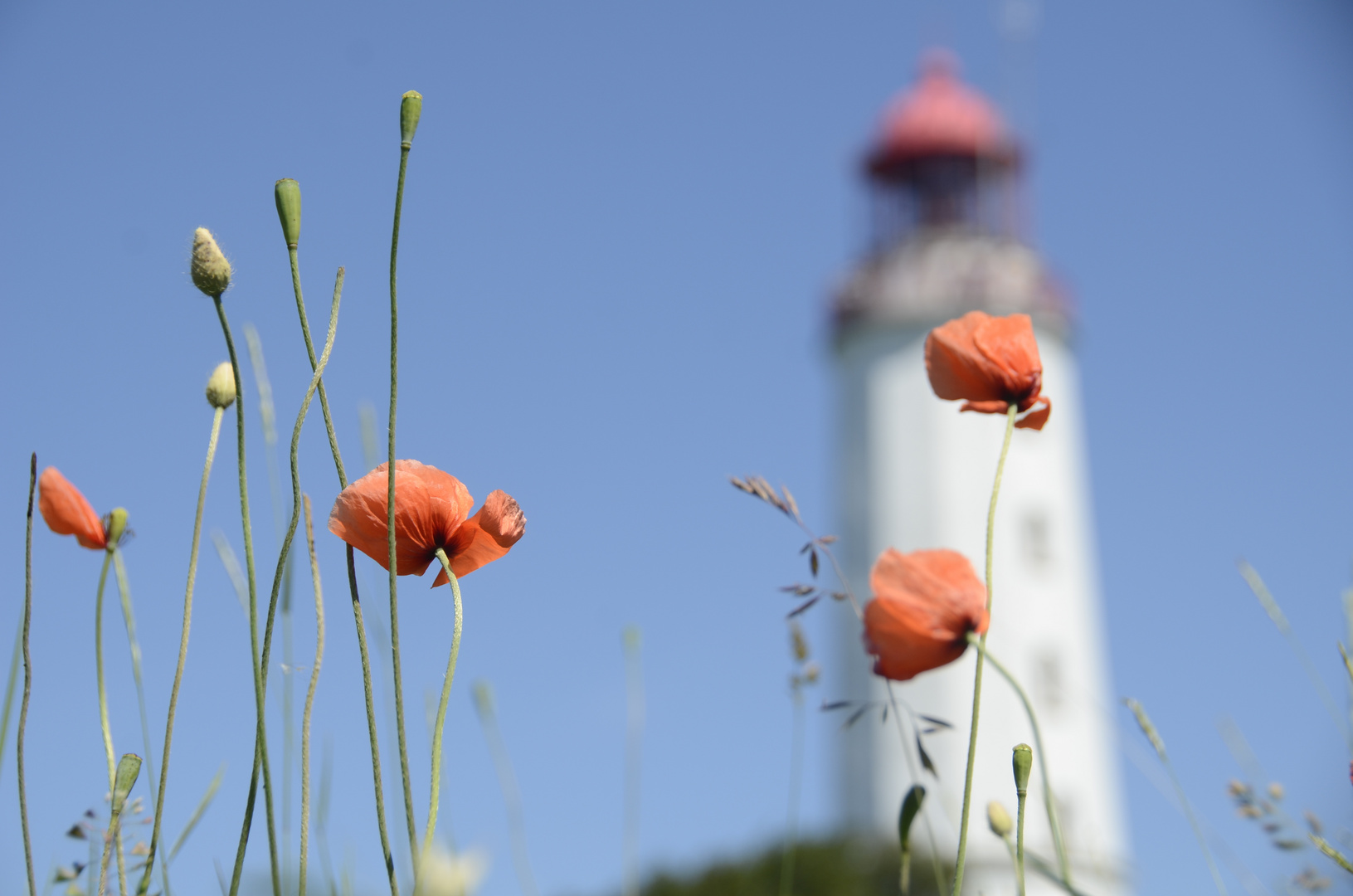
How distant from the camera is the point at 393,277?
0.78m

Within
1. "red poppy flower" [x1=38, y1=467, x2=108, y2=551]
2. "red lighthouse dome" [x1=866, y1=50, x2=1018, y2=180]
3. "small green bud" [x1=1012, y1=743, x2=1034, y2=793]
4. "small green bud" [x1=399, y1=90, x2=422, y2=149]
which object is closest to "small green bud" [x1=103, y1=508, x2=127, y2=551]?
"red poppy flower" [x1=38, y1=467, x2=108, y2=551]

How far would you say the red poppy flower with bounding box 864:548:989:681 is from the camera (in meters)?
0.89

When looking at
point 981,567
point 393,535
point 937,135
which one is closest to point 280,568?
point 393,535

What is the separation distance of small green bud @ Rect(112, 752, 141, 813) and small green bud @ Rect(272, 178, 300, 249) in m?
0.31

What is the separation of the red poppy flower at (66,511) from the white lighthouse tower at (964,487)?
12.8 meters

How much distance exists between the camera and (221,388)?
34.2 inches

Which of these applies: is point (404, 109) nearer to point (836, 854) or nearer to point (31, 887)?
point (31, 887)

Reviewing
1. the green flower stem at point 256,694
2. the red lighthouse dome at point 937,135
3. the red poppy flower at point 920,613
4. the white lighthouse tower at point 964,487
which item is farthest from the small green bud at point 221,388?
the red lighthouse dome at point 937,135

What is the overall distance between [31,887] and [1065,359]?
17472mm

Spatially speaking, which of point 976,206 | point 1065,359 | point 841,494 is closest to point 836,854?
point 841,494

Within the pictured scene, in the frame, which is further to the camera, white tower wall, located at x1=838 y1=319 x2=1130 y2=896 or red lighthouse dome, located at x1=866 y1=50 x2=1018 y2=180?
red lighthouse dome, located at x1=866 y1=50 x2=1018 y2=180

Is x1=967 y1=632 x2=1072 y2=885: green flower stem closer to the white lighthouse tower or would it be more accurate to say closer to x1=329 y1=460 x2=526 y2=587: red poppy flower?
x1=329 y1=460 x2=526 y2=587: red poppy flower

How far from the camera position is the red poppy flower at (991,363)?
3.29 ft

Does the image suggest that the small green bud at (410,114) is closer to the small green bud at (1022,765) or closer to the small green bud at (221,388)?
the small green bud at (221,388)
